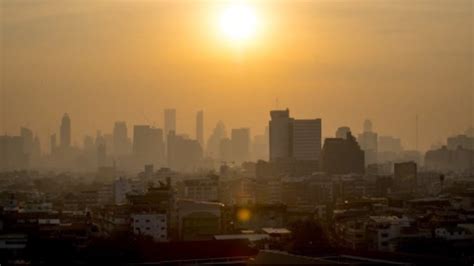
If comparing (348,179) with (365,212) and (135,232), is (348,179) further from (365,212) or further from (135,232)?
(135,232)

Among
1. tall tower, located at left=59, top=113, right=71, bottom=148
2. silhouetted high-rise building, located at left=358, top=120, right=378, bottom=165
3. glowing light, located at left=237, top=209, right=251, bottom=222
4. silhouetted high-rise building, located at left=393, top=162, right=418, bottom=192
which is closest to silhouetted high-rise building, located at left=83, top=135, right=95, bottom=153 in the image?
tall tower, located at left=59, top=113, right=71, bottom=148

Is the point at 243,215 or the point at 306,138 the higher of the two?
the point at 306,138

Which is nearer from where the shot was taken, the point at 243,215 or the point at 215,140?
the point at 243,215

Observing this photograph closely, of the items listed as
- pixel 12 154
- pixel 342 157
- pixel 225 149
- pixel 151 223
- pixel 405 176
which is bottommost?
pixel 151 223

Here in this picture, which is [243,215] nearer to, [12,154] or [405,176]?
[405,176]

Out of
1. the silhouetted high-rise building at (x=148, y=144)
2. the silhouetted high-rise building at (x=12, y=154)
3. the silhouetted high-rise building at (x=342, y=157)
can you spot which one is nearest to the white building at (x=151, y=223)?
the silhouetted high-rise building at (x=342, y=157)

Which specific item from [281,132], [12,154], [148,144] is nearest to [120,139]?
[148,144]

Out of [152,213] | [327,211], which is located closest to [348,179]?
[327,211]
